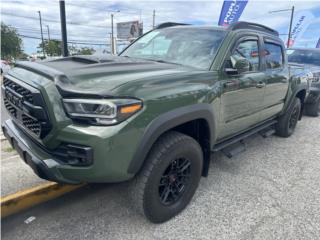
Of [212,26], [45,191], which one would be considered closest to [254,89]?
[212,26]

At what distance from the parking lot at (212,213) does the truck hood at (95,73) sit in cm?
135

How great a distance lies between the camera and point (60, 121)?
1.98 metres

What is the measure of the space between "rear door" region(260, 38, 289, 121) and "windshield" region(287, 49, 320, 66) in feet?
13.3

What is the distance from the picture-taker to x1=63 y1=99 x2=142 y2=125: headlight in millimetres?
1931

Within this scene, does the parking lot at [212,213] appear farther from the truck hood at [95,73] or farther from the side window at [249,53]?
the side window at [249,53]

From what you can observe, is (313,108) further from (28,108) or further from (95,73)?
(28,108)

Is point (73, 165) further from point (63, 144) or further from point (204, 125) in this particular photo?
point (204, 125)

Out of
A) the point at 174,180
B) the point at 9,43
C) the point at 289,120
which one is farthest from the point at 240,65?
the point at 9,43

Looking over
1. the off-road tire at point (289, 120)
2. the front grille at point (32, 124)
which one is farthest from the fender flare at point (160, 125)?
the off-road tire at point (289, 120)

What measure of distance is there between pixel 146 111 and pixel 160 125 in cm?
19

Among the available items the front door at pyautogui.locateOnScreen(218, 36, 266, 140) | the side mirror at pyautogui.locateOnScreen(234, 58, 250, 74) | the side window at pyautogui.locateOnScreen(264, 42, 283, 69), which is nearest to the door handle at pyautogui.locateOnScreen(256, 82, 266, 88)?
the front door at pyautogui.locateOnScreen(218, 36, 266, 140)

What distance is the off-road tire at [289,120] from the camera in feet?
16.7

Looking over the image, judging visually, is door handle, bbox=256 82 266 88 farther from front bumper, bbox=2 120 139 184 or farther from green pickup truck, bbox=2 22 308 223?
front bumper, bbox=2 120 139 184

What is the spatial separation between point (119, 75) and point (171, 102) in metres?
0.49
